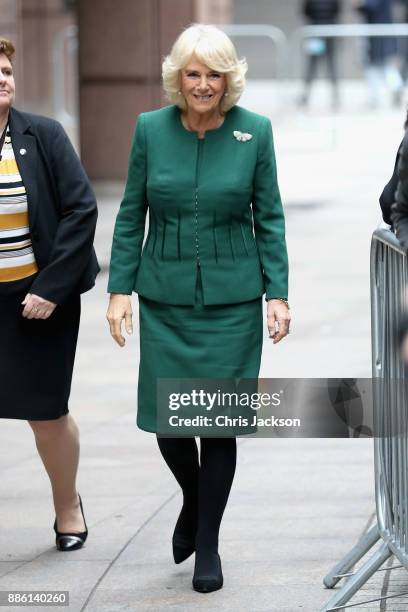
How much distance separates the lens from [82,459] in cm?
660

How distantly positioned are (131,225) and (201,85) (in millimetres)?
530

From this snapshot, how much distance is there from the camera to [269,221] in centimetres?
476

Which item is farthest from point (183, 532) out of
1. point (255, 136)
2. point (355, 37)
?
point (355, 37)

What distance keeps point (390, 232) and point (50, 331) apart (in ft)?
4.51

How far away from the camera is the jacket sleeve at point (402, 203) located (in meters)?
3.74

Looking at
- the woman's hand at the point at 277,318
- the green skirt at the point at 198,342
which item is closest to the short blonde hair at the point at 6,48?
the green skirt at the point at 198,342

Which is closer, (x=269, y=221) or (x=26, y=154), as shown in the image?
(x=269, y=221)

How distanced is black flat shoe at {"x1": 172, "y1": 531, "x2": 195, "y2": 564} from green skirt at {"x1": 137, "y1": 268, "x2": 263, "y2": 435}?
1.45 ft

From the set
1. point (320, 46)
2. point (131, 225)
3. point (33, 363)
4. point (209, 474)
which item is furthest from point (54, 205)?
point (320, 46)

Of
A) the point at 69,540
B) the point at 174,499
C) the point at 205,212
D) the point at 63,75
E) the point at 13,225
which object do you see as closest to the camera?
the point at 205,212

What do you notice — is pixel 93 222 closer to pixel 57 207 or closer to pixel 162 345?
pixel 57 207

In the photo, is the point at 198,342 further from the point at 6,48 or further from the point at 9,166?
the point at 6,48

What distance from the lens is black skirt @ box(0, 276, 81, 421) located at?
16.4ft

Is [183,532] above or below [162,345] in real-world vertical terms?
below
